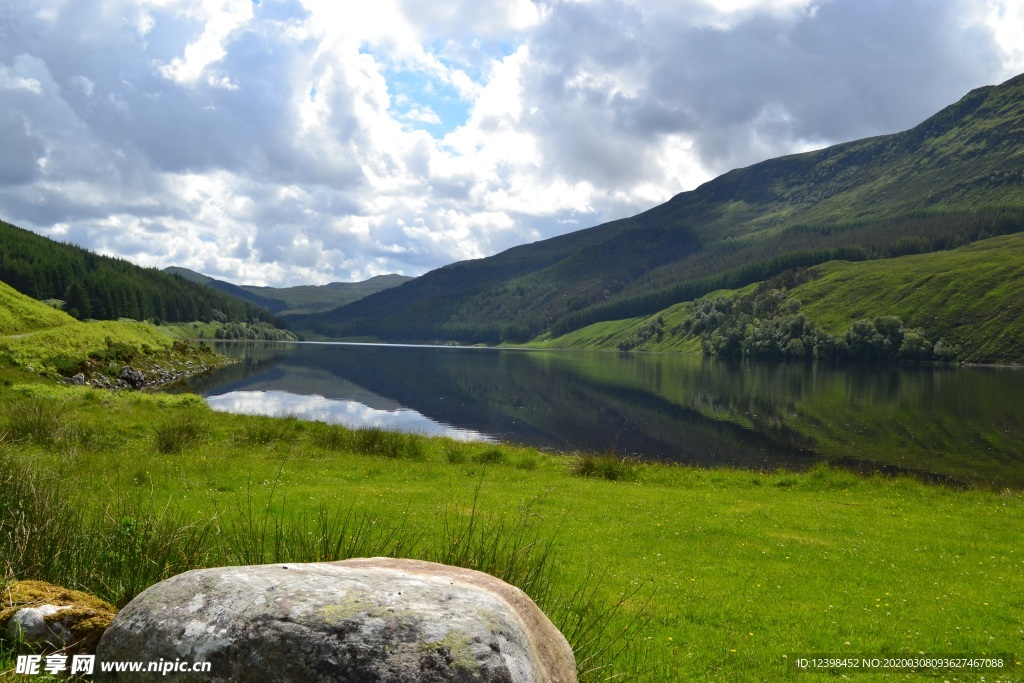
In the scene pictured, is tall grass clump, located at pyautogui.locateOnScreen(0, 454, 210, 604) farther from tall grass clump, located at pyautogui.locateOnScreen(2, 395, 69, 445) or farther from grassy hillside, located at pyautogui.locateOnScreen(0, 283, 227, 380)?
grassy hillside, located at pyautogui.locateOnScreen(0, 283, 227, 380)

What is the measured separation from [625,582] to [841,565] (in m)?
6.46

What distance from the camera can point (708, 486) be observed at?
30641 millimetres

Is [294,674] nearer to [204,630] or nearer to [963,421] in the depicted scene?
[204,630]

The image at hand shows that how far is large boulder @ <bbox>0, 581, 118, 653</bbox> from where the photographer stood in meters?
5.66

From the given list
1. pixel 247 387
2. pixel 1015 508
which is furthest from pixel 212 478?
pixel 247 387

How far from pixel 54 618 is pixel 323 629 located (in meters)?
3.43

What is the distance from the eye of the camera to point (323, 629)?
4.30 meters

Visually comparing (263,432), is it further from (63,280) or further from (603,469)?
(63,280)

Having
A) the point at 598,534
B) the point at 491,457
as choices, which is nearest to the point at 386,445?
the point at 491,457

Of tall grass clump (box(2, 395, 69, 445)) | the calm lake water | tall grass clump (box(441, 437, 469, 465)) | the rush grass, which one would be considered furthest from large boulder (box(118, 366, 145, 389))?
tall grass clump (box(441, 437, 469, 465))

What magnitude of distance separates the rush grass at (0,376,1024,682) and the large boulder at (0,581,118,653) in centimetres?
61

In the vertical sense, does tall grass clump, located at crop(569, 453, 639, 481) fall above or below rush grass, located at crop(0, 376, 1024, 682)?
below

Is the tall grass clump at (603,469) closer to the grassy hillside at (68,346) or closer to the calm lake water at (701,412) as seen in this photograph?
the calm lake water at (701,412)

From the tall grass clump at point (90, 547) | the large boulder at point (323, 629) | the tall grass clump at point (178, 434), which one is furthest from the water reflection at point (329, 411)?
the large boulder at point (323, 629)
